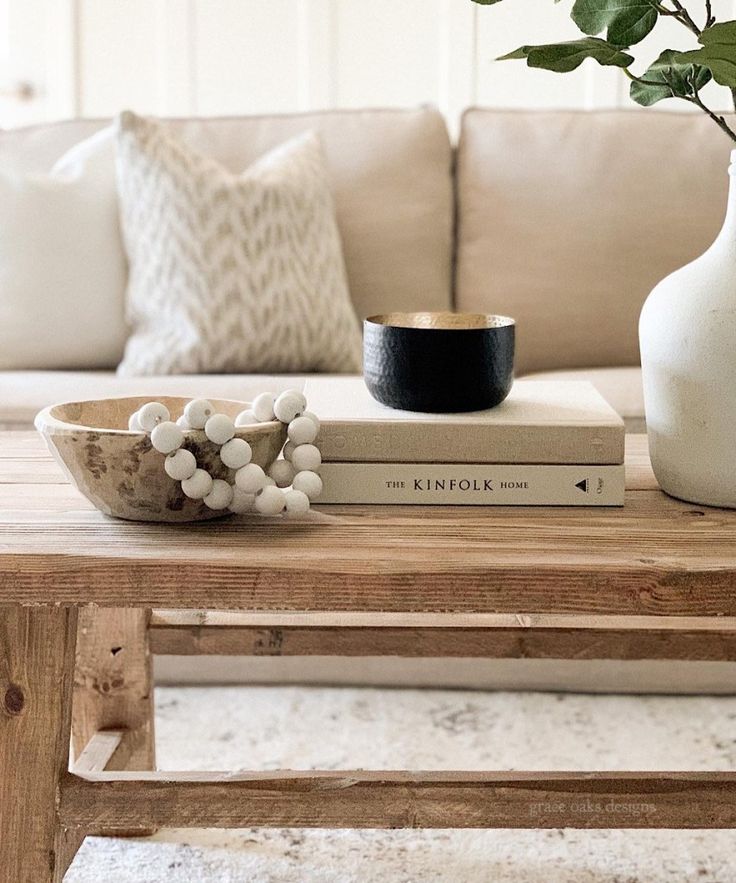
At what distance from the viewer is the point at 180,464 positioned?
32.1 inches

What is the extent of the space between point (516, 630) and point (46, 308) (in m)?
1.10

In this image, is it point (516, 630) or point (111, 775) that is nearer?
point (111, 775)

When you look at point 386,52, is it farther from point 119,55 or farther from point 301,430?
point 301,430

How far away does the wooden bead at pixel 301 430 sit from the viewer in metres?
0.88

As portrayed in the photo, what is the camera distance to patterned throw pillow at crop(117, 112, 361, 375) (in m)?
1.84

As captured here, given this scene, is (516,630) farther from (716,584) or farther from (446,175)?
(446,175)

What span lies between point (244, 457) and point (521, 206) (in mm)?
1353

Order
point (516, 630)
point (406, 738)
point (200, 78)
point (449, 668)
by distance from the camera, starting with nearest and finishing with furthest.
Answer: point (516, 630), point (406, 738), point (449, 668), point (200, 78)

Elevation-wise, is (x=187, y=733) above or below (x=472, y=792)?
below

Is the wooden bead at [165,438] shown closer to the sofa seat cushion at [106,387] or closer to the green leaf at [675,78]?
the green leaf at [675,78]

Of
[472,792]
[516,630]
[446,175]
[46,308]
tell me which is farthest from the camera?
[446,175]

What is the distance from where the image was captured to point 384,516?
0.90 meters

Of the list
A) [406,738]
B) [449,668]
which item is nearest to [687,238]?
[449,668]

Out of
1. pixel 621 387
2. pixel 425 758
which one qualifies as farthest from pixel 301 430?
pixel 621 387
